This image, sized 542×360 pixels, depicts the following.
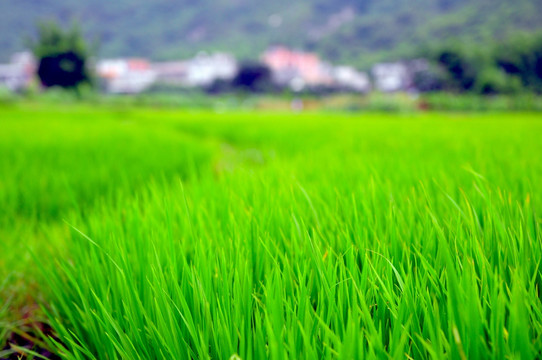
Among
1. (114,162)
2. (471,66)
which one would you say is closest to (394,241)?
(114,162)

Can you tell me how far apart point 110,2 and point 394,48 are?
7015 centimetres

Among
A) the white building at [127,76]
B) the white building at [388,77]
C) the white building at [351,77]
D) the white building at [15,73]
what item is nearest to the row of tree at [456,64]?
the white building at [388,77]

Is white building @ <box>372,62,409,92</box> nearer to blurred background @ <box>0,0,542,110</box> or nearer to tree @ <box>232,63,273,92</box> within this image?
blurred background @ <box>0,0,542,110</box>

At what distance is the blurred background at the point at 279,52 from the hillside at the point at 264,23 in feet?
0.86

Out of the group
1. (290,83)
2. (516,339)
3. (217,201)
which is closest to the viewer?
(516,339)

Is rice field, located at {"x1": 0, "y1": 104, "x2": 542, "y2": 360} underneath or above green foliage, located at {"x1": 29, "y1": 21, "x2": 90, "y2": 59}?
underneath

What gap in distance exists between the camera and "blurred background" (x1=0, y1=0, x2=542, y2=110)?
1275 inches

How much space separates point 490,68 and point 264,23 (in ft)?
189

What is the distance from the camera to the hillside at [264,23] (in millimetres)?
57781

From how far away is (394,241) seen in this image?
0.68m

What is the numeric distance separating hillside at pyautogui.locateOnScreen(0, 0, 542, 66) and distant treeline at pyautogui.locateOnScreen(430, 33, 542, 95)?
13.8 metres

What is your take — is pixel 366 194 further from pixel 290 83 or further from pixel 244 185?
pixel 290 83

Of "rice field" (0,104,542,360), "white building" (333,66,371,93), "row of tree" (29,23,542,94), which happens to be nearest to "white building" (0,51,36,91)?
"row of tree" (29,23,542,94)

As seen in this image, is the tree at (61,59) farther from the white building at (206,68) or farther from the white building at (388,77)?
the white building at (388,77)
